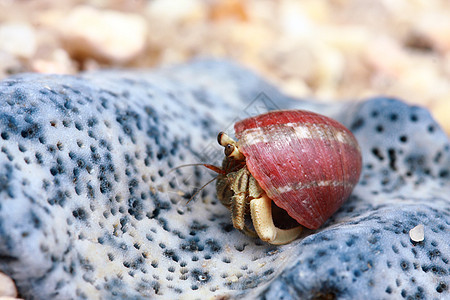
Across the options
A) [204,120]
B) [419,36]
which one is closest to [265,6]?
[419,36]

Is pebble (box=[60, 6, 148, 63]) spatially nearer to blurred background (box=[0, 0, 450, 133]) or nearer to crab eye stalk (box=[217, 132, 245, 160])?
blurred background (box=[0, 0, 450, 133])

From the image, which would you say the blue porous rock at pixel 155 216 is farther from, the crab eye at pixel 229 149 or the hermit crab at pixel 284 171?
the crab eye at pixel 229 149

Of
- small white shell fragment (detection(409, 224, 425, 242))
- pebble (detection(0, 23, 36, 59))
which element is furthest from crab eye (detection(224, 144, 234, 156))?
pebble (detection(0, 23, 36, 59))

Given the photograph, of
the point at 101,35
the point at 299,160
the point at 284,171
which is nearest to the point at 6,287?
the point at 284,171

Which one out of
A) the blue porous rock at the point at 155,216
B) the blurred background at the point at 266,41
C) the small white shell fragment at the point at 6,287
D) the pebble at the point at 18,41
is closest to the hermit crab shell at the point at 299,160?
the blue porous rock at the point at 155,216

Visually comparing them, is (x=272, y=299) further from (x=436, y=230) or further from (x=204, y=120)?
(x=204, y=120)
